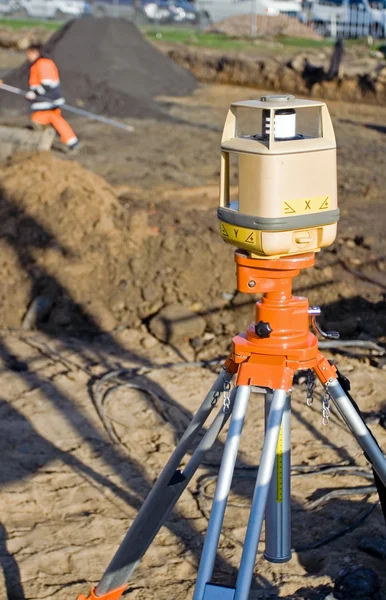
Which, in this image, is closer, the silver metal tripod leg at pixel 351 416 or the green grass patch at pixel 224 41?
the silver metal tripod leg at pixel 351 416

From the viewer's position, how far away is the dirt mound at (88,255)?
759cm

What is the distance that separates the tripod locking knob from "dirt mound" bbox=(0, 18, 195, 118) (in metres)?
14.8

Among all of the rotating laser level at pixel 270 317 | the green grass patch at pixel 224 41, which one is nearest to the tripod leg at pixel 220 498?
the rotating laser level at pixel 270 317

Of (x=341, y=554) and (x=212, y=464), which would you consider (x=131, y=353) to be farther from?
(x=341, y=554)

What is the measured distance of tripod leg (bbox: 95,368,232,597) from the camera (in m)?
3.13

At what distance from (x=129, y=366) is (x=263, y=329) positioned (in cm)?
379

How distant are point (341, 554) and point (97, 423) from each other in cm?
211

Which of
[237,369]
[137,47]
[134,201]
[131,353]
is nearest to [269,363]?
[237,369]

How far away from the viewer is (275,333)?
301 centimetres

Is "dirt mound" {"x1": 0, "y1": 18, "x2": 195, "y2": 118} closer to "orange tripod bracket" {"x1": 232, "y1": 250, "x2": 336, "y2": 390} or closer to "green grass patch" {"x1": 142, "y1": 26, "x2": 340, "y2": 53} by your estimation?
"green grass patch" {"x1": 142, "y1": 26, "x2": 340, "y2": 53}

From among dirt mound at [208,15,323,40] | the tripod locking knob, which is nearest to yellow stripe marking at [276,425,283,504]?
the tripod locking knob

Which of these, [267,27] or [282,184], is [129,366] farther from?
[267,27]

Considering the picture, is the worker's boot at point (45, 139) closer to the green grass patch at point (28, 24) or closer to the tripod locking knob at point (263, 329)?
the tripod locking knob at point (263, 329)

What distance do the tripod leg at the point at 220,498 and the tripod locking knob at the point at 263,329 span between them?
20 centimetres
